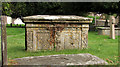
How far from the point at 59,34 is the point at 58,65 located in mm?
3420

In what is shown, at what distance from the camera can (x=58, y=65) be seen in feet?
13.5

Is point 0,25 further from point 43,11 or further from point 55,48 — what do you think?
point 43,11

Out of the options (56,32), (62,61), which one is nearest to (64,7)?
(56,32)

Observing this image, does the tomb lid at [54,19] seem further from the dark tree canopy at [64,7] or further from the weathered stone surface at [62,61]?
the dark tree canopy at [64,7]

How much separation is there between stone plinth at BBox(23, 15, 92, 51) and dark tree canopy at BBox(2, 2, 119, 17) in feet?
37.0

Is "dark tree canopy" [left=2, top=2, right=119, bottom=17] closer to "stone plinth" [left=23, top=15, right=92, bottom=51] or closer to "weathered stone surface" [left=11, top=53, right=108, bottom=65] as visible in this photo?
"stone plinth" [left=23, top=15, right=92, bottom=51]

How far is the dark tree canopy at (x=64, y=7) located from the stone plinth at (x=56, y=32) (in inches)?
444

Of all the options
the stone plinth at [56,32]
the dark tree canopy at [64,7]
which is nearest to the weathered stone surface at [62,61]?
the stone plinth at [56,32]

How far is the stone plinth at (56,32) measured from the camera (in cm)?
733

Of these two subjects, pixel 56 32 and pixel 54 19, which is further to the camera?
pixel 56 32

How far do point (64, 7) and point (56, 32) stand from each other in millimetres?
15149

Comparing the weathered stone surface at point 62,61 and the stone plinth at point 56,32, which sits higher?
the stone plinth at point 56,32

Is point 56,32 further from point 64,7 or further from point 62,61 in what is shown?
point 64,7

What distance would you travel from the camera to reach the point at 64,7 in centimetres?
2219
